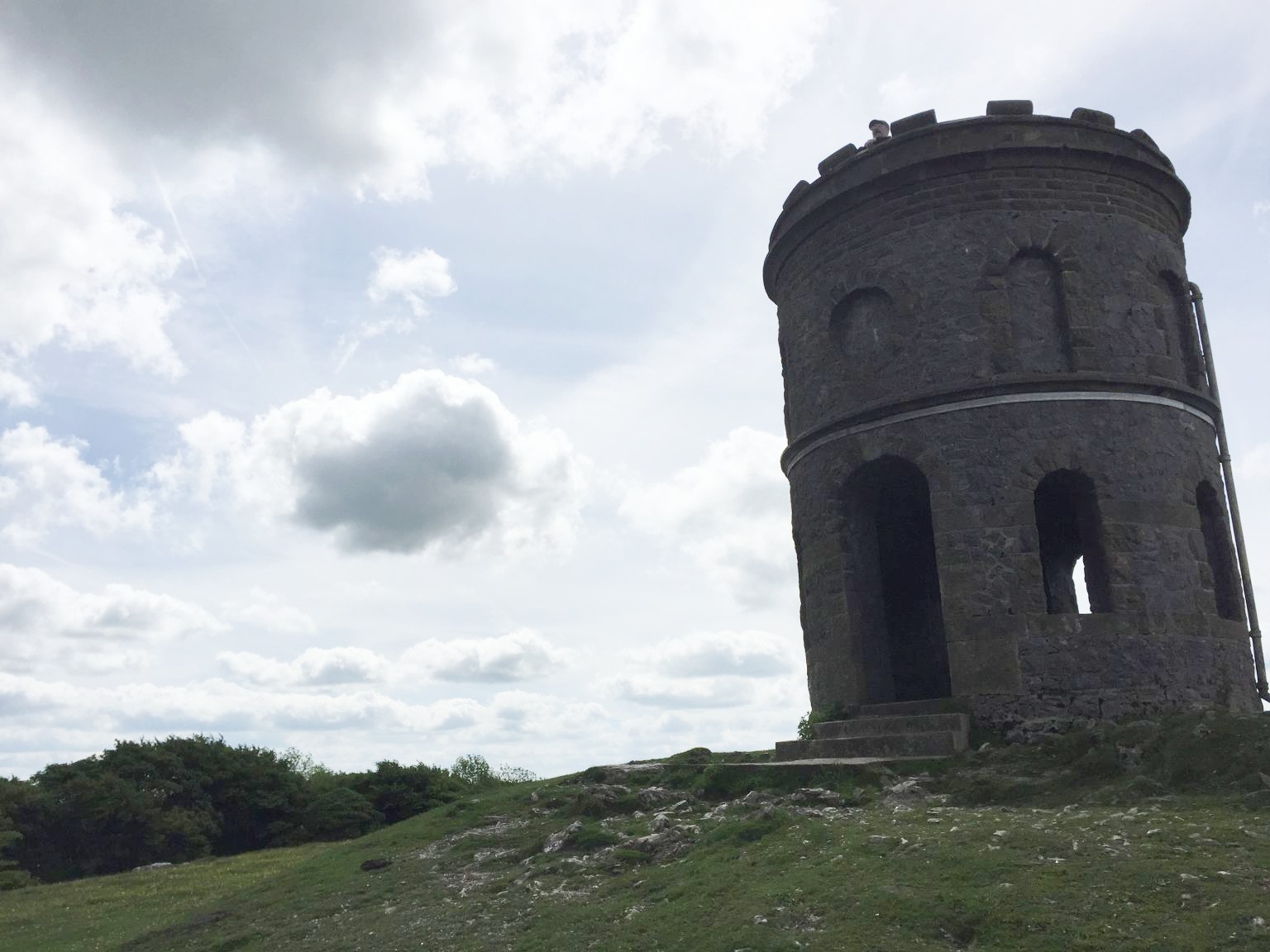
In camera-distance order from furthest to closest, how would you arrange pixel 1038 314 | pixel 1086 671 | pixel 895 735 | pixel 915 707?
pixel 1038 314 → pixel 915 707 → pixel 1086 671 → pixel 895 735

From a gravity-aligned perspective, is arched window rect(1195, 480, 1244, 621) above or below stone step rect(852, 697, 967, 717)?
above

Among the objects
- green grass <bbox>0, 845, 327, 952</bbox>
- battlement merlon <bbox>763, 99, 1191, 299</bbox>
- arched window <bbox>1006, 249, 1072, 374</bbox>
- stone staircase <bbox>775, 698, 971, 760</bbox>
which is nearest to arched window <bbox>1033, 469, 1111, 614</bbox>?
arched window <bbox>1006, 249, 1072, 374</bbox>

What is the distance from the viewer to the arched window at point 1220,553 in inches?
608

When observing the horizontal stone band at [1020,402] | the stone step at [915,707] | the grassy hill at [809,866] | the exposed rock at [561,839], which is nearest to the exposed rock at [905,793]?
the grassy hill at [809,866]

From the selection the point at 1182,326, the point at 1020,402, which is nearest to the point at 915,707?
the point at 1020,402

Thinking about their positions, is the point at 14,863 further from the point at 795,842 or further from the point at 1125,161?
the point at 1125,161

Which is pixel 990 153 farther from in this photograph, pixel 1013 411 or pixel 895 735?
pixel 895 735

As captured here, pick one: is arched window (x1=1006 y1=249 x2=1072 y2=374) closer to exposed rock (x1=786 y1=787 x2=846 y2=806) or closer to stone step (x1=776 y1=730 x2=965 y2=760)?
stone step (x1=776 y1=730 x2=965 y2=760)

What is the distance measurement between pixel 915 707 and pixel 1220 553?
18.3ft

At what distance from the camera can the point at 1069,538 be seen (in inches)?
747

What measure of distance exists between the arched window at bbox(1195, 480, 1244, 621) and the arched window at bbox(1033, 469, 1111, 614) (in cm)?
177

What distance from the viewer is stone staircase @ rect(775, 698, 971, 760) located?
40.3 feet

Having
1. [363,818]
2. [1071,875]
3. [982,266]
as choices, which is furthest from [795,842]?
[363,818]

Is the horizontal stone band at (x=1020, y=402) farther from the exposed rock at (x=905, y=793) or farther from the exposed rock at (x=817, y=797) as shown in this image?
the exposed rock at (x=817, y=797)
